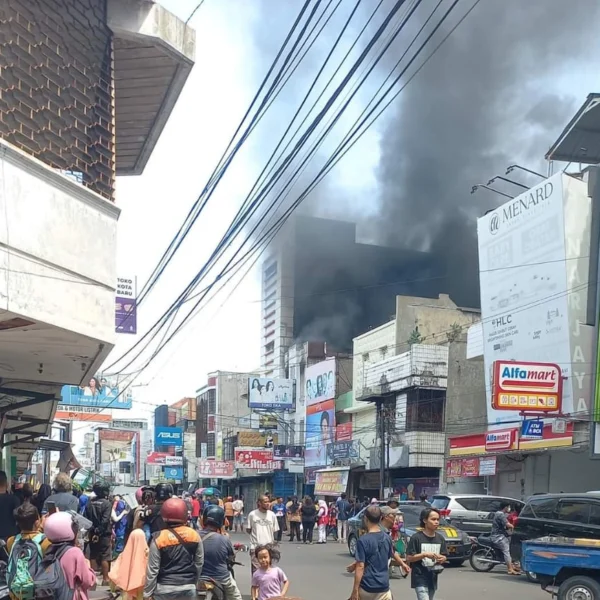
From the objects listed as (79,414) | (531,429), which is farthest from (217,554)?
(79,414)

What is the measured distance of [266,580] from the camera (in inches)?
341

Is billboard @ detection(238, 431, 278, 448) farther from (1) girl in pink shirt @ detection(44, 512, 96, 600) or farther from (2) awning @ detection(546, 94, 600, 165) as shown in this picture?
(1) girl in pink shirt @ detection(44, 512, 96, 600)

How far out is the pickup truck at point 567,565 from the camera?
1092cm

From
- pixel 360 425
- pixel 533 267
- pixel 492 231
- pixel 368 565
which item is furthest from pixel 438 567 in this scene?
pixel 360 425

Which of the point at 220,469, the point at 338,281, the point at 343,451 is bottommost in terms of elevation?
the point at 220,469

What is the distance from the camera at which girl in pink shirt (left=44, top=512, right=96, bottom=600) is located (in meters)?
5.93

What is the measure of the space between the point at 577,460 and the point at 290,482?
2735 cm

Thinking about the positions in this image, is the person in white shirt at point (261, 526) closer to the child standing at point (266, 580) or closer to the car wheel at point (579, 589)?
the child standing at point (266, 580)

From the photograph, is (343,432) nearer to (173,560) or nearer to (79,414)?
(79,414)

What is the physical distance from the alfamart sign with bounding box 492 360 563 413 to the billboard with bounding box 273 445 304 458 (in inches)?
948

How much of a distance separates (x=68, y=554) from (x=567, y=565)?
755cm

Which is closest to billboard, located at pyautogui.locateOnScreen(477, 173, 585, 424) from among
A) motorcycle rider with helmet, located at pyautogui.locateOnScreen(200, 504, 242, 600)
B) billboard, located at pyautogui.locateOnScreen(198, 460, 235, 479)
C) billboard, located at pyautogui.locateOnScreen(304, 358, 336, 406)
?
billboard, located at pyautogui.locateOnScreen(304, 358, 336, 406)

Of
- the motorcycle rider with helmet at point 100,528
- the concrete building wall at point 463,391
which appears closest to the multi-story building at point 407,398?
the concrete building wall at point 463,391

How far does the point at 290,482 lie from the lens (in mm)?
53750
